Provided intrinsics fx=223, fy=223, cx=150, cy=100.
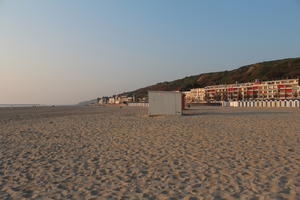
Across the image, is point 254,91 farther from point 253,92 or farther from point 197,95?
point 197,95

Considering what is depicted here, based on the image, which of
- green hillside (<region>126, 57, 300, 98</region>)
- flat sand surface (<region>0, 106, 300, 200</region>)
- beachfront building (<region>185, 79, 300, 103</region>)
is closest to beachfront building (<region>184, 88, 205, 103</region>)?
beachfront building (<region>185, 79, 300, 103</region>)

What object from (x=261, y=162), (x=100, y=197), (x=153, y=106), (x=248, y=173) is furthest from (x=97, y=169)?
(x=153, y=106)

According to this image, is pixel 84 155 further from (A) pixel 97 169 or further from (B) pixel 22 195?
(B) pixel 22 195

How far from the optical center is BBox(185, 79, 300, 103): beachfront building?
69812mm

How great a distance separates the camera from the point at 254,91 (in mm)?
80188

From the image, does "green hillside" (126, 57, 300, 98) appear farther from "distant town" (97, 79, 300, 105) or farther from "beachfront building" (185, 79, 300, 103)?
"beachfront building" (185, 79, 300, 103)

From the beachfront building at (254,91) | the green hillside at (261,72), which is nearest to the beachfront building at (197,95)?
the beachfront building at (254,91)

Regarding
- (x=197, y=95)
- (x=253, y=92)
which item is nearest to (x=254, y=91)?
(x=253, y=92)

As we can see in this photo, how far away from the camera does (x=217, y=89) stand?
94438mm

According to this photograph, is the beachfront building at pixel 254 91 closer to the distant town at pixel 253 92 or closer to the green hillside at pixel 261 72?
the distant town at pixel 253 92

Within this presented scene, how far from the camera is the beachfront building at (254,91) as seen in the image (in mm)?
69812

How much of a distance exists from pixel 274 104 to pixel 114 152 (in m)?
41.4

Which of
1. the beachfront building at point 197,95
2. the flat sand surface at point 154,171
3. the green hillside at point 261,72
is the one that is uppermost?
the green hillside at point 261,72

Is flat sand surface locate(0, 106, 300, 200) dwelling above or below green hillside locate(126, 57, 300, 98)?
below
